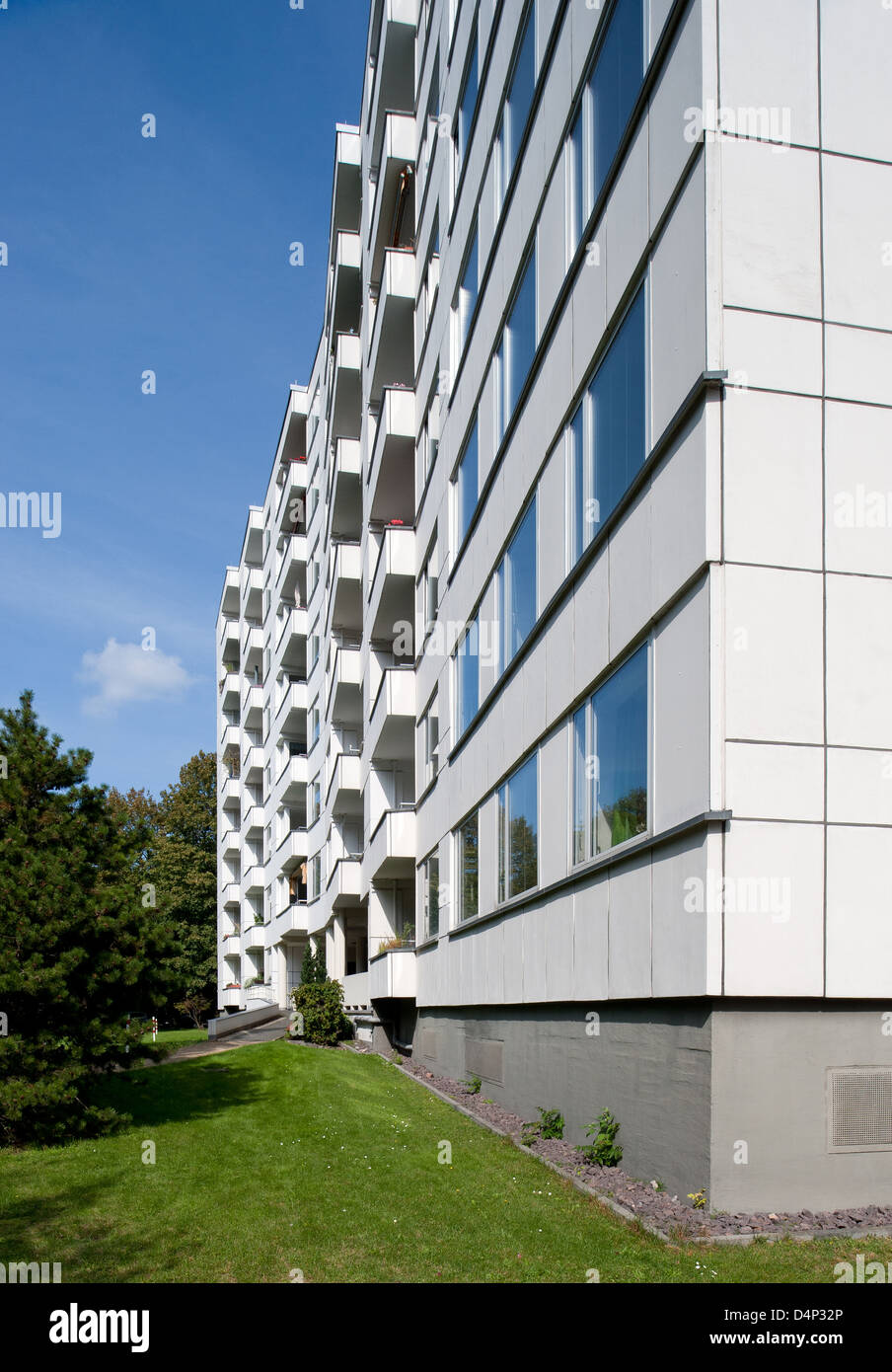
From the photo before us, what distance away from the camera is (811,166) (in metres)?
8.71

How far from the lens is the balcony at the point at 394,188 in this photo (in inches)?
1068

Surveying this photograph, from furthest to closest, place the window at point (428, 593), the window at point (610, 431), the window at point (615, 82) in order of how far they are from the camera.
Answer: the window at point (428, 593)
the window at point (615, 82)
the window at point (610, 431)

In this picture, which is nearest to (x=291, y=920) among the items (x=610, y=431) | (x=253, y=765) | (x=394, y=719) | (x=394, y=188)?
(x=253, y=765)

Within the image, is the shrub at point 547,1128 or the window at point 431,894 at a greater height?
the window at point 431,894

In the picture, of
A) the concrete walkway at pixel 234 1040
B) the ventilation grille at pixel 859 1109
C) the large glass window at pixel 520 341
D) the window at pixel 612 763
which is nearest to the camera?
the ventilation grille at pixel 859 1109

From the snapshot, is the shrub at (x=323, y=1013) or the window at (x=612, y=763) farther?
the shrub at (x=323, y=1013)

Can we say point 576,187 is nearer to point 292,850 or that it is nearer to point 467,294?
point 467,294

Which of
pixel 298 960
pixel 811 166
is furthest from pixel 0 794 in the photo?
pixel 298 960

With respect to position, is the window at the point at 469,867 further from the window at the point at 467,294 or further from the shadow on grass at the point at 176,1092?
the window at the point at 467,294

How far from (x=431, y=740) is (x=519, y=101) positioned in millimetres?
11716

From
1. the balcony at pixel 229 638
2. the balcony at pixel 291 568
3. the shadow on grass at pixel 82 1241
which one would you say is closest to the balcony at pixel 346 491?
the balcony at pixel 291 568

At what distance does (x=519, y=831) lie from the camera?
14938 millimetres

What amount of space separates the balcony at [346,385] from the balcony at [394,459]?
18.7 feet
